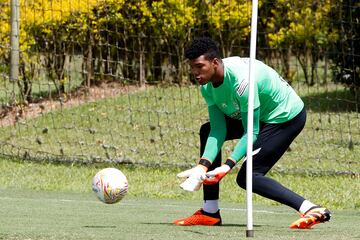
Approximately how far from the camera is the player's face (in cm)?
856

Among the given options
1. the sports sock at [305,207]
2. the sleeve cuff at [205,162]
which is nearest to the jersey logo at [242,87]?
the sleeve cuff at [205,162]

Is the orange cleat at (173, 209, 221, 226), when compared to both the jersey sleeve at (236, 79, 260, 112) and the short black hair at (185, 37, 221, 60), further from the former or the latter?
the short black hair at (185, 37, 221, 60)

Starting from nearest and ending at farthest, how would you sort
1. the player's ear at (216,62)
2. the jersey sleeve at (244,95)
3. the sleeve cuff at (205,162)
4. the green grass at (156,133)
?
the jersey sleeve at (244,95), the player's ear at (216,62), the sleeve cuff at (205,162), the green grass at (156,133)

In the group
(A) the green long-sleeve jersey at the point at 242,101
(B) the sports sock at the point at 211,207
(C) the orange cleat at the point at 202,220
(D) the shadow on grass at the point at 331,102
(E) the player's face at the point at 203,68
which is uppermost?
(E) the player's face at the point at 203,68

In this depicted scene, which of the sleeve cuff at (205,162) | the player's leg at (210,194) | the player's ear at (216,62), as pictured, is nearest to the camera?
the player's ear at (216,62)

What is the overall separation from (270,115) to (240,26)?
9.13 m

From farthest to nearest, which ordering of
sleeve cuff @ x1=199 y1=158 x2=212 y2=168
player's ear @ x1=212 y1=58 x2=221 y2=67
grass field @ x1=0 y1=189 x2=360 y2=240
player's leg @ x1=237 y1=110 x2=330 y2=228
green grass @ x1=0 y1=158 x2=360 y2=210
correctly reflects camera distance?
green grass @ x1=0 y1=158 x2=360 y2=210, player's leg @ x1=237 y1=110 x2=330 y2=228, sleeve cuff @ x1=199 y1=158 x2=212 y2=168, player's ear @ x1=212 y1=58 x2=221 y2=67, grass field @ x1=0 y1=189 x2=360 y2=240

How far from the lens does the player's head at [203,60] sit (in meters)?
8.56

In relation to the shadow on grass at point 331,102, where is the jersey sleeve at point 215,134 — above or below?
above

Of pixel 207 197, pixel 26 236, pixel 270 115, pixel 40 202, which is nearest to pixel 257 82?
pixel 270 115

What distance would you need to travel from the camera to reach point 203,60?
858 centimetres

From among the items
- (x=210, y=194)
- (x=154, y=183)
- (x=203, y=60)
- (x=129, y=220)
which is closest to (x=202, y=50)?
(x=203, y=60)

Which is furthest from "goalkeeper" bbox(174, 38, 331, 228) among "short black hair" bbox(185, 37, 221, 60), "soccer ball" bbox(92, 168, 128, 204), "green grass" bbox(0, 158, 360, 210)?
"green grass" bbox(0, 158, 360, 210)

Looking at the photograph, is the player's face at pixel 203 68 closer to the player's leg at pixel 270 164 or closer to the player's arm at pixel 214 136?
the player's arm at pixel 214 136
